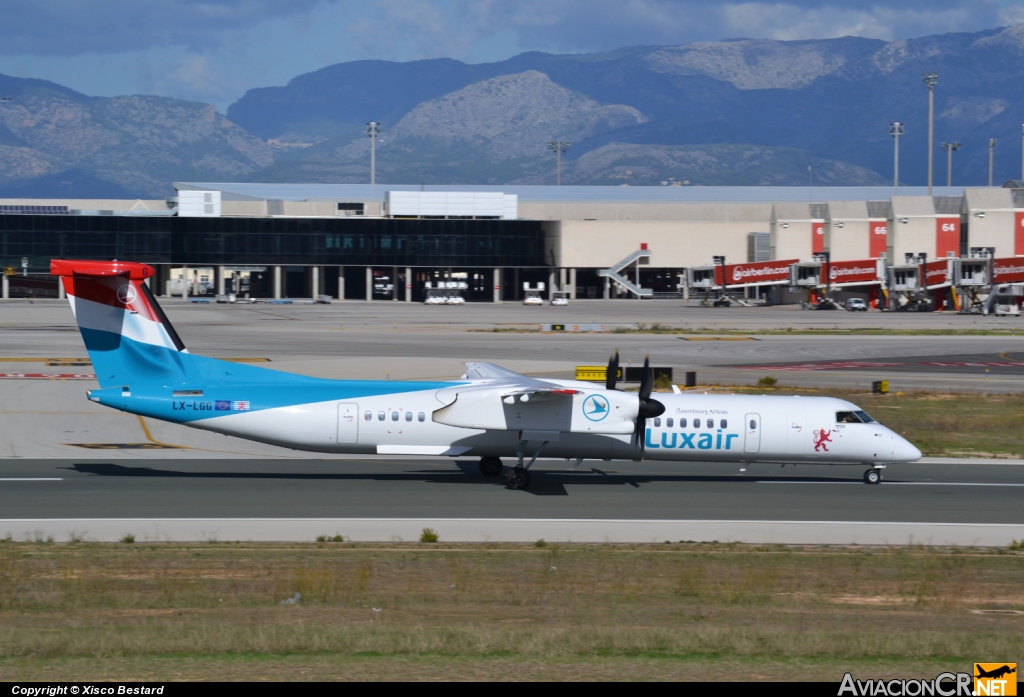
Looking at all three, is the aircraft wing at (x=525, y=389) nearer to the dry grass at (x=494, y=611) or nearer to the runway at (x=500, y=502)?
the runway at (x=500, y=502)

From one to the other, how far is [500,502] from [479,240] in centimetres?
12668

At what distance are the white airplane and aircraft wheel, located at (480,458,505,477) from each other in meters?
0.43

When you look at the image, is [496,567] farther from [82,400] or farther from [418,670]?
[82,400]

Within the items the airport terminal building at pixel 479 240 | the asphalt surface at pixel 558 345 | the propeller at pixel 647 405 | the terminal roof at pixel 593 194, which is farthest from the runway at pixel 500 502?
the terminal roof at pixel 593 194

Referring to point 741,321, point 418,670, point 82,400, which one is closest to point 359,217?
point 741,321

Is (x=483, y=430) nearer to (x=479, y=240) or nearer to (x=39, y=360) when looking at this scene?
(x=39, y=360)

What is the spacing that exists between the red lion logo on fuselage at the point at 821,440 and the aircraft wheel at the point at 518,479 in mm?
8202

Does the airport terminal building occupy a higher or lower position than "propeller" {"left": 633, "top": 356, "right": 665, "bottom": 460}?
higher

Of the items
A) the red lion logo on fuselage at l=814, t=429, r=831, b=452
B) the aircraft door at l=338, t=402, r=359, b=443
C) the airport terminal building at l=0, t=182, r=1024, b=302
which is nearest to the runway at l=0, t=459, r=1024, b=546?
the red lion logo on fuselage at l=814, t=429, r=831, b=452

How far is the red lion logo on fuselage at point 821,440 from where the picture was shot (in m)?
28.5

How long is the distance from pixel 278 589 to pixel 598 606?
5370 millimetres

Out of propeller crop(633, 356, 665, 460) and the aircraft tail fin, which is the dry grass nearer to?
propeller crop(633, 356, 665, 460)

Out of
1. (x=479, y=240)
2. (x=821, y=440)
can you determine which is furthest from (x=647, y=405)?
(x=479, y=240)

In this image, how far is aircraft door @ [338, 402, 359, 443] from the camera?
89.1ft
